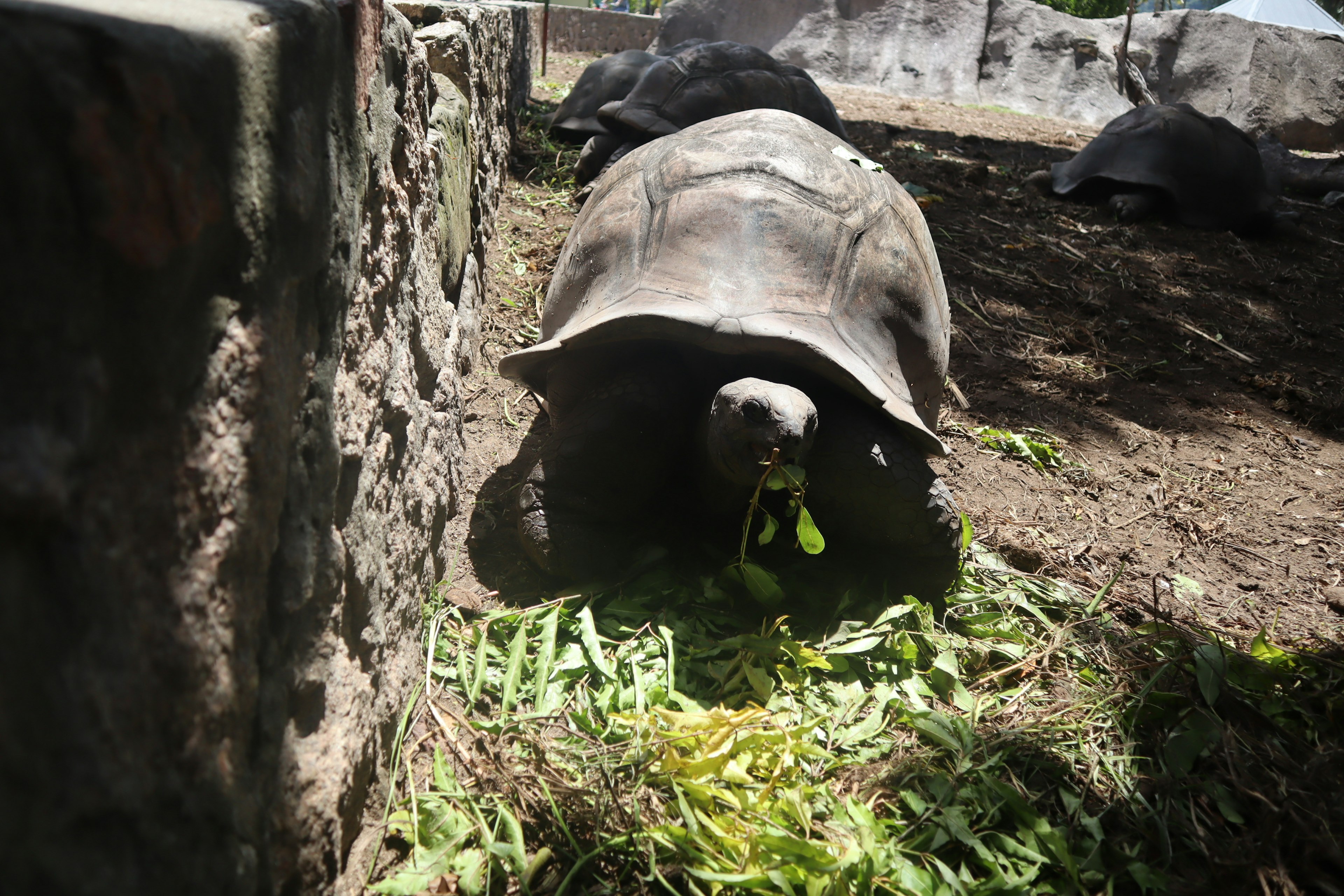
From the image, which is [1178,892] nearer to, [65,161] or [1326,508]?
[65,161]

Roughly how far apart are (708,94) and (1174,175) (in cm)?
332

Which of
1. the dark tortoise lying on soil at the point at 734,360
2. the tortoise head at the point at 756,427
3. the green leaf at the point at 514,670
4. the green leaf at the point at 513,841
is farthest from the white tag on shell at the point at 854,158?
the green leaf at the point at 513,841

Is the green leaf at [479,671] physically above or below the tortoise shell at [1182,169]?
below

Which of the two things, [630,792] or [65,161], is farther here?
[630,792]

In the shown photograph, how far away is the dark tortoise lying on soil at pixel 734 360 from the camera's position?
1.92 metres

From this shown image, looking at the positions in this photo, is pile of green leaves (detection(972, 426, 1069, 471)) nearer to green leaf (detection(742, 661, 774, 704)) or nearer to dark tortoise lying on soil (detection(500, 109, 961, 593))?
dark tortoise lying on soil (detection(500, 109, 961, 593))

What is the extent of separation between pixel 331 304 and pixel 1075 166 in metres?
6.27

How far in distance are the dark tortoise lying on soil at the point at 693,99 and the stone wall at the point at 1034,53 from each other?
7210 mm

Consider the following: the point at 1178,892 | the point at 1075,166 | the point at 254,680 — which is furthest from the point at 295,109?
the point at 1075,166

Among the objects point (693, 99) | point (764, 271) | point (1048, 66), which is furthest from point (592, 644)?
point (1048, 66)

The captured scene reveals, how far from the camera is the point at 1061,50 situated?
11789 millimetres

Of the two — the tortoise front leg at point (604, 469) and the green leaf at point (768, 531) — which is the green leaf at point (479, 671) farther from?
the green leaf at point (768, 531)

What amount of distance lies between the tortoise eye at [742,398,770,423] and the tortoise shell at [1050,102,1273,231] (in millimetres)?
5238

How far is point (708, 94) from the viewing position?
15.8 feet
